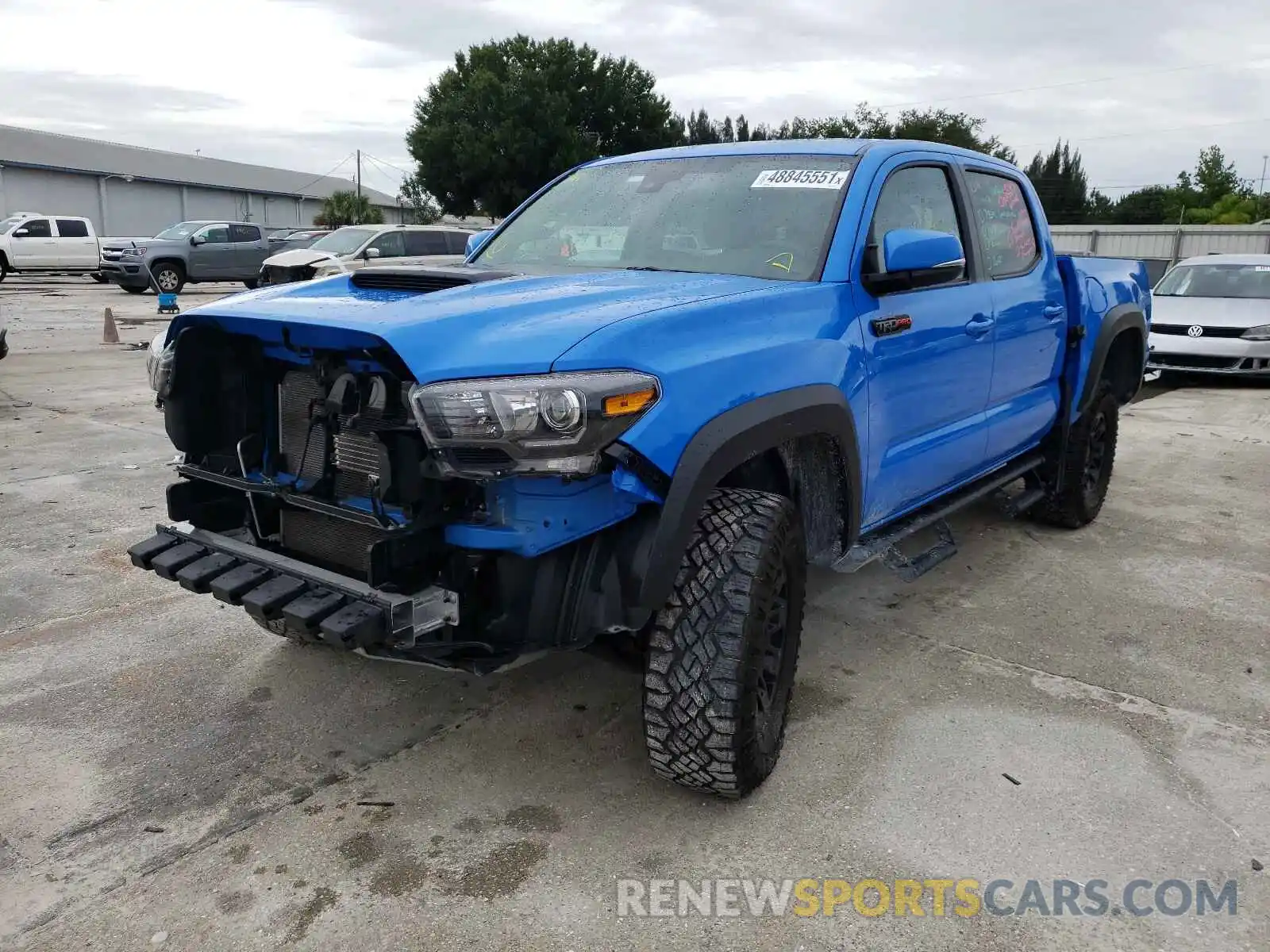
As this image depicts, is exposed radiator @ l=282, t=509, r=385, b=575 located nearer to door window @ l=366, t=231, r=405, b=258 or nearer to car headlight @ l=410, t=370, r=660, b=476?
car headlight @ l=410, t=370, r=660, b=476

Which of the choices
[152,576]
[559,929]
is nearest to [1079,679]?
[559,929]

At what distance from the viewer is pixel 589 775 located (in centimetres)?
299

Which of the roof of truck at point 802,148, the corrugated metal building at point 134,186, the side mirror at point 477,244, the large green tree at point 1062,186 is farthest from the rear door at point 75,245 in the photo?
the large green tree at point 1062,186

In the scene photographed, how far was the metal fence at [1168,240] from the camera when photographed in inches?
989

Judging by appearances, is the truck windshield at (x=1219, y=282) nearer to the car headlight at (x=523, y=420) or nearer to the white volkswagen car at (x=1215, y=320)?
the white volkswagen car at (x=1215, y=320)

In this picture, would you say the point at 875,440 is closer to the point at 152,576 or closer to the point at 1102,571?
the point at 1102,571

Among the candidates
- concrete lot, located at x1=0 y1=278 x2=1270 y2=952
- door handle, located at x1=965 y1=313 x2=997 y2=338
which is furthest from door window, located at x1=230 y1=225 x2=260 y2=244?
door handle, located at x1=965 y1=313 x2=997 y2=338

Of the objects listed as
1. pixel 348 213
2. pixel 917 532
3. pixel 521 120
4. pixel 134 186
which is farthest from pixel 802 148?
pixel 134 186

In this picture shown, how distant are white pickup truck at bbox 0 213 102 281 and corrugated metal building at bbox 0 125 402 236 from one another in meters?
16.6

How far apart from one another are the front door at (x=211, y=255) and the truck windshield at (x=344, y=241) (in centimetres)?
565

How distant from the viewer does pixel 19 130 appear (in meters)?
44.7

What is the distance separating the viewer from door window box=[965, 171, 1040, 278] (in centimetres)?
428

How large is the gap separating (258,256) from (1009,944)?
80.5 ft

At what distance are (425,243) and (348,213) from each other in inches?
1103
